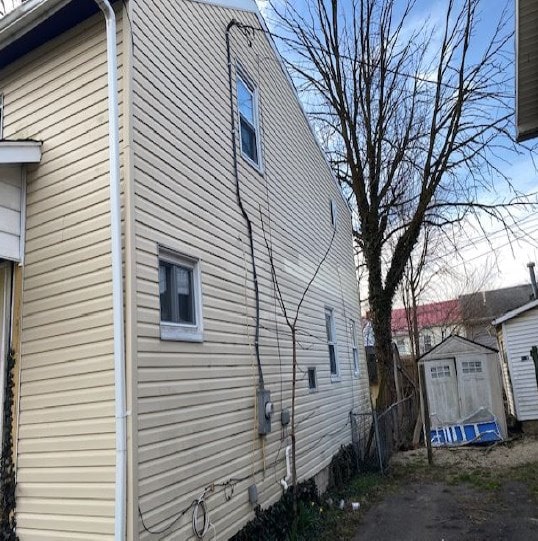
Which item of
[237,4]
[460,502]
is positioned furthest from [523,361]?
[237,4]

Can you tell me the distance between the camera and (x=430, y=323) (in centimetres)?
4238

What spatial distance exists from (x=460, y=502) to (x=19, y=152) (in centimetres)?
778

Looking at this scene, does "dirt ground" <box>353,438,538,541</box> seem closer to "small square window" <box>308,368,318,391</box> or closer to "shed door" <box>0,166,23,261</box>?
"small square window" <box>308,368,318,391</box>

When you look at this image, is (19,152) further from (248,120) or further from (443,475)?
(443,475)

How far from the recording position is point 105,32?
4.51 metres

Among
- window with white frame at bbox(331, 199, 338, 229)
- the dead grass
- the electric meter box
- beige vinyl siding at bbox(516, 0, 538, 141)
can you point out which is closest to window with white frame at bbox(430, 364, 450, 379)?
the dead grass

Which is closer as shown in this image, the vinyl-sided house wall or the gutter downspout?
the gutter downspout

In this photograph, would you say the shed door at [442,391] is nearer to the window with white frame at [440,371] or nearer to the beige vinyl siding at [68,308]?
the window with white frame at [440,371]

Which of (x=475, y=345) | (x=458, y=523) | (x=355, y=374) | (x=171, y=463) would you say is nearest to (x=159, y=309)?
(x=171, y=463)

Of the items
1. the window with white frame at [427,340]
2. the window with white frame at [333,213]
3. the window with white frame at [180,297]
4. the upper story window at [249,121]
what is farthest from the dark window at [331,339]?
the window with white frame at [427,340]

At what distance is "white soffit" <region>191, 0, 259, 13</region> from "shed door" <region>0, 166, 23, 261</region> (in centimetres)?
341

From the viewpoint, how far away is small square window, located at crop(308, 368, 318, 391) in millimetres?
8352

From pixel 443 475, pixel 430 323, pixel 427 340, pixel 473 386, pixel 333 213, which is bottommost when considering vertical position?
pixel 443 475

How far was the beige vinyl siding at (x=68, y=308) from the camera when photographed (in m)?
3.88
